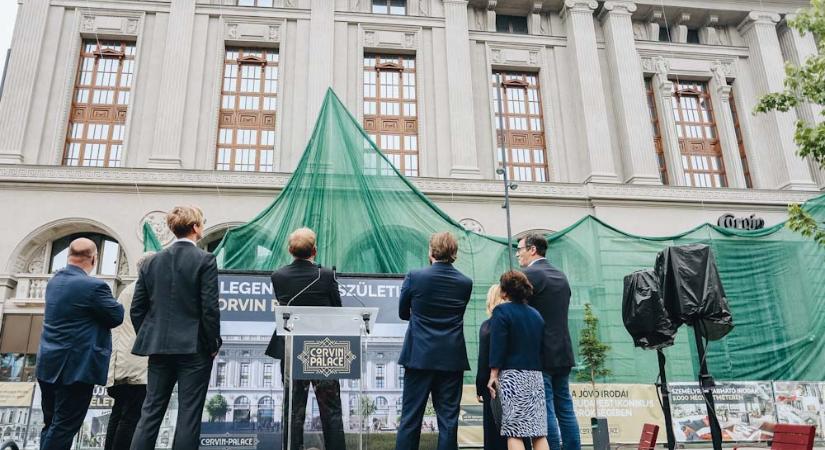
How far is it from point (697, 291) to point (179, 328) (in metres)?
4.63

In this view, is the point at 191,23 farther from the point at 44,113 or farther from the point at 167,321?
the point at 167,321

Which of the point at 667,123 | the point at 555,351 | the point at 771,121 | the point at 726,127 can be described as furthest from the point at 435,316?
the point at 771,121

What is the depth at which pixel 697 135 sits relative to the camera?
22.9 metres

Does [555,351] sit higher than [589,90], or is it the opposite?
[589,90]

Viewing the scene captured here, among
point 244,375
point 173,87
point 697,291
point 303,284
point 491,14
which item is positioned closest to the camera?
point 303,284

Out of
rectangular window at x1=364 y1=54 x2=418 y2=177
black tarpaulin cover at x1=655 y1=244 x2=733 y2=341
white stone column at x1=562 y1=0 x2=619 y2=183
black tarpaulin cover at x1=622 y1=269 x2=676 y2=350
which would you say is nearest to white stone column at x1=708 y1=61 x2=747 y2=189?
white stone column at x1=562 y1=0 x2=619 y2=183

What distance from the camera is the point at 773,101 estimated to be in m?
12.3

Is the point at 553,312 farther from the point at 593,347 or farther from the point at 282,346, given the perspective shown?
the point at 593,347

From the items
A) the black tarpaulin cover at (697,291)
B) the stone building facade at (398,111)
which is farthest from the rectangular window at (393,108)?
the black tarpaulin cover at (697,291)

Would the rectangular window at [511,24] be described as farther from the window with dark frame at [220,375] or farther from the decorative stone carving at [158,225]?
the window with dark frame at [220,375]

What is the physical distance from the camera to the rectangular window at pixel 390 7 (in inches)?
892

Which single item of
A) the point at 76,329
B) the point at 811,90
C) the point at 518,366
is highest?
the point at 811,90

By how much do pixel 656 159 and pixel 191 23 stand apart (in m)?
17.1

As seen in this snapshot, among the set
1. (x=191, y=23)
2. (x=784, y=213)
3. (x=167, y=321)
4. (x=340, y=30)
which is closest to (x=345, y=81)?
(x=340, y=30)
